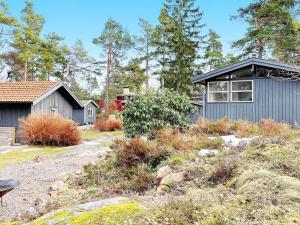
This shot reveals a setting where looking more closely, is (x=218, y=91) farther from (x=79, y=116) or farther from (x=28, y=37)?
(x=28, y=37)

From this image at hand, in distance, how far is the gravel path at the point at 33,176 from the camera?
224 inches

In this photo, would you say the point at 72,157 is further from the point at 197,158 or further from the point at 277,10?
the point at 277,10

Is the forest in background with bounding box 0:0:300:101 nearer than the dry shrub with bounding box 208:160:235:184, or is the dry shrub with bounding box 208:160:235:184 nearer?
the dry shrub with bounding box 208:160:235:184

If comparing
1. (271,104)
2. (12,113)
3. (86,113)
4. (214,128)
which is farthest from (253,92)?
(86,113)

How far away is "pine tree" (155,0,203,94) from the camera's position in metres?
32.1

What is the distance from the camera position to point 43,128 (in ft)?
48.5

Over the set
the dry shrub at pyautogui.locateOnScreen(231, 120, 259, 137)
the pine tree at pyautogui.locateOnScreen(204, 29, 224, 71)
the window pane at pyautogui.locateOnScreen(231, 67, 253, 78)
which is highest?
the pine tree at pyautogui.locateOnScreen(204, 29, 224, 71)

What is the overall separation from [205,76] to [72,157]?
949 centimetres

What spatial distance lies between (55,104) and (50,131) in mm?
6459

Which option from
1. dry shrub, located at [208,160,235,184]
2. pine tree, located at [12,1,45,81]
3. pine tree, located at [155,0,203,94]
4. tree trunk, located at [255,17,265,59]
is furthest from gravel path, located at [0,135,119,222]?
pine tree, located at [12,1,45,81]

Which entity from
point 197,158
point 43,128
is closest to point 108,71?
point 43,128

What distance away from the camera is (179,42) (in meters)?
32.2

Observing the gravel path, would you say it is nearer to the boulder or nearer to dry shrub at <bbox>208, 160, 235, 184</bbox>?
the boulder

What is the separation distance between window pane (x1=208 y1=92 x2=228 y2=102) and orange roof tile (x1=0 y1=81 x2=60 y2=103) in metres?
9.40
